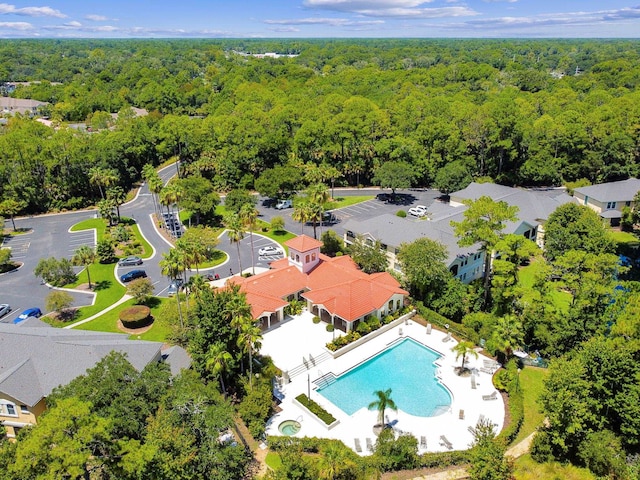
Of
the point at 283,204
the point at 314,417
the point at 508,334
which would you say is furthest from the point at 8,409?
the point at 283,204

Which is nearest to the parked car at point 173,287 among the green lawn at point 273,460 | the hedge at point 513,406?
the green lawn at point 273,460

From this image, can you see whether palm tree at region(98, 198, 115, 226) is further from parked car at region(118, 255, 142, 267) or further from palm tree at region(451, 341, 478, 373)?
palm tree at region(451, 341, 478, 373)

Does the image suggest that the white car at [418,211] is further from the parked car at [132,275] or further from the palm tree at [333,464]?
the palm tree at [333,464]

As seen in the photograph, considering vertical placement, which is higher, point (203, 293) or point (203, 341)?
point (203, 293)

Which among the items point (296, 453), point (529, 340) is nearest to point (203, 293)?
point (296, 453)

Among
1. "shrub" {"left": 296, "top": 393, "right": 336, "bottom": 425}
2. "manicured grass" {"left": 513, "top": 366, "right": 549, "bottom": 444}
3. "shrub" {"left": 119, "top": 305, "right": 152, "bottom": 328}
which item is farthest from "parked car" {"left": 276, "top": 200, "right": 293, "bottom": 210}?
"manicured grass" {"left": 513, "top": 366, "right": 549, "bottom": 444}

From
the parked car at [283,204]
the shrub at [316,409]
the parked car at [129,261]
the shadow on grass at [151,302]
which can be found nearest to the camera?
the shrub at [316,409]

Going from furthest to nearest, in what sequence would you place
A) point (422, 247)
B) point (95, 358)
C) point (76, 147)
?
point (76, 147) → point (422, 247) → point (95, 358)

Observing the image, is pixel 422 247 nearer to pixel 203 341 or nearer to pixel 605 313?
pixel 605 313
